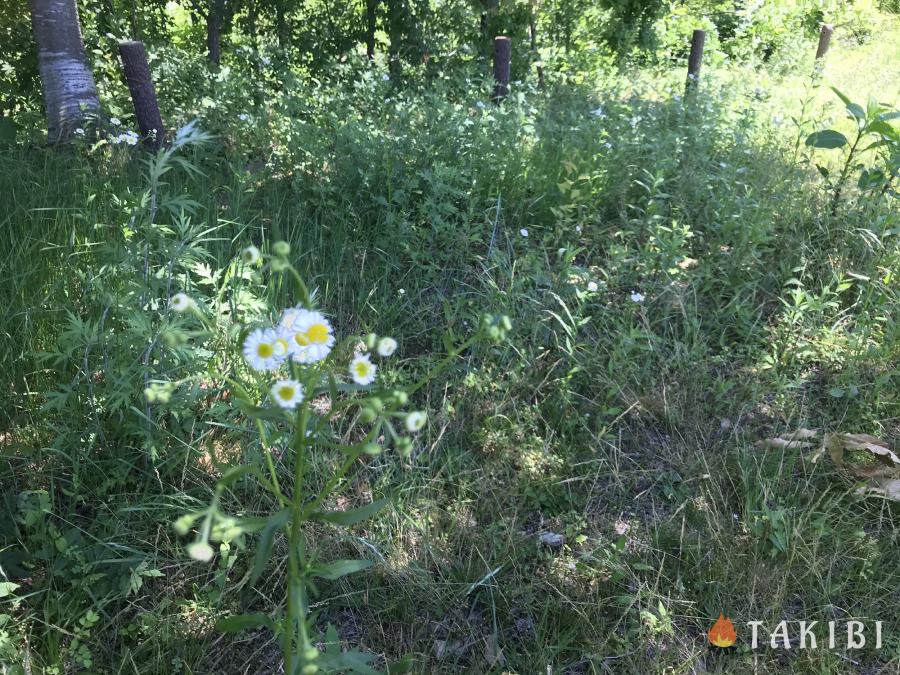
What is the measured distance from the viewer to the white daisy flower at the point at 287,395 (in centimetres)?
127

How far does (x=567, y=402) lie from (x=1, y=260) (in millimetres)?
2295

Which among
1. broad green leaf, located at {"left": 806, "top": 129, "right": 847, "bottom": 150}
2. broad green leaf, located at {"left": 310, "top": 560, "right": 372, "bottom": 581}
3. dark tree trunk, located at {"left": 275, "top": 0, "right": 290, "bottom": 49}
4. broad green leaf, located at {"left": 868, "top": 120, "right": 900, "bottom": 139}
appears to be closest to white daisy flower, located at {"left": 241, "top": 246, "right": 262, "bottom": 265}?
broad green leaf, located at {"left": 310, "top": 560, "right": 372, "bottom": 581}

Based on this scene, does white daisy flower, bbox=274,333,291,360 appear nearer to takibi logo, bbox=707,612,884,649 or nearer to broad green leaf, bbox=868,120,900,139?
takibi logo, bbox=707,612,884,649

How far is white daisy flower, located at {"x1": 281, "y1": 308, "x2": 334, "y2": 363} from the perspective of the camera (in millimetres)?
1302

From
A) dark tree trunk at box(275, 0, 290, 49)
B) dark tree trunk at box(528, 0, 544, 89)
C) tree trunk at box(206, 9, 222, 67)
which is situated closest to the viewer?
tree trunk at box(206, 9, 222, 67)

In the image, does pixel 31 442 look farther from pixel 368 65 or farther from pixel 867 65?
pixel 867 65

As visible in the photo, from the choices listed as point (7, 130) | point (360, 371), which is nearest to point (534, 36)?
point (7, 130)

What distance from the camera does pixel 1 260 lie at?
2.73 m

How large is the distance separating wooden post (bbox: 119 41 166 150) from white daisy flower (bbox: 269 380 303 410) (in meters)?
3.09

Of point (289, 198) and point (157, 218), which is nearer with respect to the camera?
point (157, 218)

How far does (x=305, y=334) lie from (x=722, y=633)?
4.69 feet

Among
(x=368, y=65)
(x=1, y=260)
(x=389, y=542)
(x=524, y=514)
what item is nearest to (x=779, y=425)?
(x=524, y=514)

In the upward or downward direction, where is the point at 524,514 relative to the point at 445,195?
downward

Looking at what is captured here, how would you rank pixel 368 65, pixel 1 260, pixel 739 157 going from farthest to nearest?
pixel 368 65, pixel 739 157, pixel 1 260
